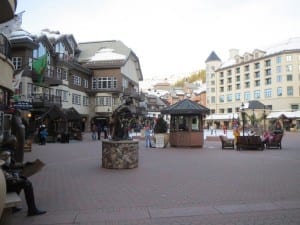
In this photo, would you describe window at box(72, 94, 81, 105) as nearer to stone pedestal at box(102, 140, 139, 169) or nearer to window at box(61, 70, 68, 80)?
window at box(61, 70, 68, 80)

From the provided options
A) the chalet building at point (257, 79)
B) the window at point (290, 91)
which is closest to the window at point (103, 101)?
the chalet building at point (257, 79)

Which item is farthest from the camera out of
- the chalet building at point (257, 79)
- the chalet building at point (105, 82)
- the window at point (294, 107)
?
the chalet building at point (257, 79)

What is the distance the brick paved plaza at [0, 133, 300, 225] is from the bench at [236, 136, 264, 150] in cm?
880

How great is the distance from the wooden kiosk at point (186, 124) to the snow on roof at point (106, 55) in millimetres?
34204

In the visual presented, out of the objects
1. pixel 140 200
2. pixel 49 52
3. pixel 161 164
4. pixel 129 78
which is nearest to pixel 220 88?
pixel 129 78

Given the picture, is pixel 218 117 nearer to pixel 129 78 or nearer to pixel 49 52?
pixel 129 78

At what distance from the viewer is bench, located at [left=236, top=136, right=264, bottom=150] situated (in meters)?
20.6

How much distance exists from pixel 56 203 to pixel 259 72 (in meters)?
85.4

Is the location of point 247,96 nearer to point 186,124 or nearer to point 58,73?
point 58,73

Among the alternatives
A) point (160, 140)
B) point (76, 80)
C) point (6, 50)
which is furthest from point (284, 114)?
point (6, 50)

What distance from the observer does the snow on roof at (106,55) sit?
56438 mm

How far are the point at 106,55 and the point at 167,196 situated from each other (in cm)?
5202

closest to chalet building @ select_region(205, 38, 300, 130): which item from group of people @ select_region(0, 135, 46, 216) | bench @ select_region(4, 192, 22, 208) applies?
group of people @ select_region(0, 135, 46, 216)

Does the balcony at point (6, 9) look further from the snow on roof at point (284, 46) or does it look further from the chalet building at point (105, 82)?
the snow on roof at point (284, 46)
